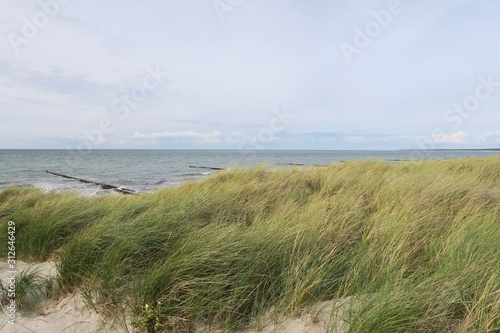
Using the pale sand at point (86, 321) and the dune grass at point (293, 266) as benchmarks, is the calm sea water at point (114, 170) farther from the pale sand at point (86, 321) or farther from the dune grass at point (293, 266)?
the pale sand at point (86, 321)

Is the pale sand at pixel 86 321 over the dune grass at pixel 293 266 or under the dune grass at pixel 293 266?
under

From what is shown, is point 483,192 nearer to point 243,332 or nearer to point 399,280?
point 399,280

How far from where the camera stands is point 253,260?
266 cm

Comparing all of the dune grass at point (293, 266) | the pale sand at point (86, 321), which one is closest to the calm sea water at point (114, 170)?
the dune grass at point (293, 266)

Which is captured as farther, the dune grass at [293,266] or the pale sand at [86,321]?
the pale sand at [86,321]

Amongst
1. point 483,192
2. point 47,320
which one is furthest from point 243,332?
point 483,192

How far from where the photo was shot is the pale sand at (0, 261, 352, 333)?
6.83 feet

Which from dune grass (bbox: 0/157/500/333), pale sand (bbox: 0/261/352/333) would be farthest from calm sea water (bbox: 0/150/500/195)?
pale sand (bbox: 0/261/352/333)

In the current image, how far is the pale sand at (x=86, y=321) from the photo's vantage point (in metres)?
2.08

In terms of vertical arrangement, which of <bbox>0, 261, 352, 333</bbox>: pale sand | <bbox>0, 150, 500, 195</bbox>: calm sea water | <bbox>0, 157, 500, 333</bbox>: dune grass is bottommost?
<bbox>0, 150, 500, 195</bbox>: calm sea water

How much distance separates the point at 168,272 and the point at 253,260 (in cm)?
Result: 72

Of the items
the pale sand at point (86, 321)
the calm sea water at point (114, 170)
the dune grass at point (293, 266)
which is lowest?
the calm sea water at point (114, 170)

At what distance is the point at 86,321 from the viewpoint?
254 cm

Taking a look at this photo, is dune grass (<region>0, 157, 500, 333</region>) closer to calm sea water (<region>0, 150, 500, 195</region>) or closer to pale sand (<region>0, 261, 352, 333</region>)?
pale sand (<region>0, 261, 352, 333</region>)
